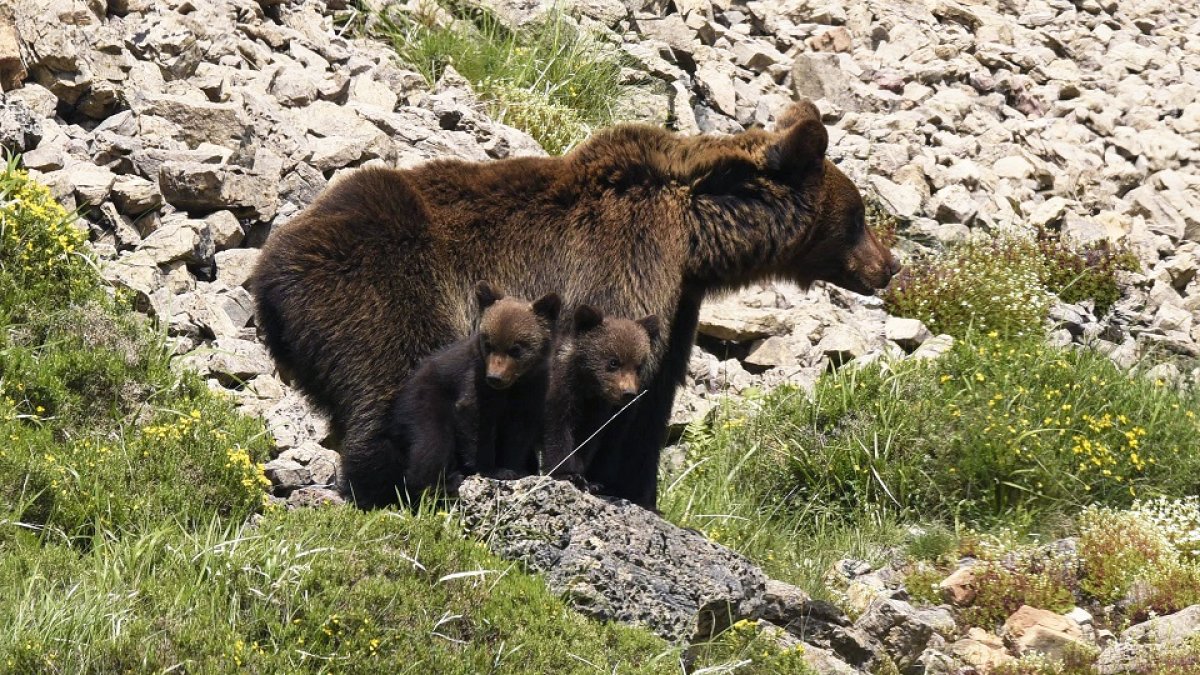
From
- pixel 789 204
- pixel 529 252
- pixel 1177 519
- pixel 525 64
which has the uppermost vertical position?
pixel 789 204

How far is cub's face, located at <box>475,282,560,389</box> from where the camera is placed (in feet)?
25.3

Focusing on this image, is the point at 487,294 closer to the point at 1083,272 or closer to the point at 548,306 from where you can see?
the point at 548,306

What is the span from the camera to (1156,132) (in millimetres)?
18016

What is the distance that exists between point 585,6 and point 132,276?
7171mm

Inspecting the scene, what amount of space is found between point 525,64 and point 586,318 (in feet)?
22.9

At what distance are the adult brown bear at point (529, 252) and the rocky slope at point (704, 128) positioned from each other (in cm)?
124

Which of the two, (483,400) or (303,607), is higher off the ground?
(483,400)

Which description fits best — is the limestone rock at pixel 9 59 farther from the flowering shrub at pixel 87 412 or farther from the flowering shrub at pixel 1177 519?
the flowering shrub at pixel 1177 519

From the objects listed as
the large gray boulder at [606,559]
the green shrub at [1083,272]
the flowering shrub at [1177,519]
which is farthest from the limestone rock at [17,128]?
the green shrub at [1083,272]

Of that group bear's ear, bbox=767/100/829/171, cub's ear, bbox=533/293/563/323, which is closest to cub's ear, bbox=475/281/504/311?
cub's ear, bbox=533/293/563/323

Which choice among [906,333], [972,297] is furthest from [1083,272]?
[906,333]

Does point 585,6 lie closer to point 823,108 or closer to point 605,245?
point 823,108

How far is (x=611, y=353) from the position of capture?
25.9ft

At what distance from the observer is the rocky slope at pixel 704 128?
10.7 metres
